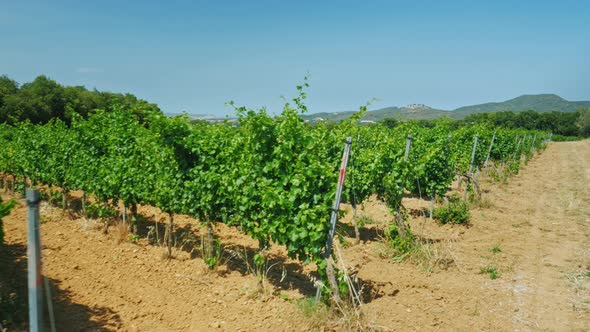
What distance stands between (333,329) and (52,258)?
517 centimetres

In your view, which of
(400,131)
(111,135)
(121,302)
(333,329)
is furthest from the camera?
(400,131)

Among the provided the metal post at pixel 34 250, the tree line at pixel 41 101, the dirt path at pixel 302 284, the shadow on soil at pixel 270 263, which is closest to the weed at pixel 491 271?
the dirt path at pixel 302 284

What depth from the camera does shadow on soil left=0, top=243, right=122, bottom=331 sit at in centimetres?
396

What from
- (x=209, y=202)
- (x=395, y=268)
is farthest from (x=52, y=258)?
(x=395, y=268)

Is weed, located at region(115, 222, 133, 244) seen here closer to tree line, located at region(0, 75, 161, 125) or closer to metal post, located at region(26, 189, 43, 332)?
metal post, located at region(26, 189, 43, 332)

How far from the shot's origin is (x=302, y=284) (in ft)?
18.5

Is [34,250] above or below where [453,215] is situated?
above

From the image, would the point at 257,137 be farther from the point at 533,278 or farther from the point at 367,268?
the point at 533,278

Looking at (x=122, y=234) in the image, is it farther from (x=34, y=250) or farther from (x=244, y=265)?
(x=34, y=250)

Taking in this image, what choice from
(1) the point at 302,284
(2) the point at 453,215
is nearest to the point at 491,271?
(2) the point at 453,215

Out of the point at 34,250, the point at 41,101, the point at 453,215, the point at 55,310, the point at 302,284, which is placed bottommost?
the point at 302,284

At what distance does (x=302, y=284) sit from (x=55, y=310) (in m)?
3.35

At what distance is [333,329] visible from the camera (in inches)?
166

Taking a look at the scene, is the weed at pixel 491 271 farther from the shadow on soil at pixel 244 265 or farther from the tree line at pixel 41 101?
the tree line at pixel 41 101
